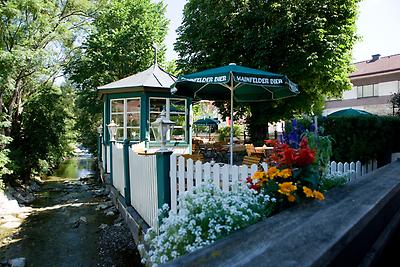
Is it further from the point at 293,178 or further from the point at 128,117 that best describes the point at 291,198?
the point at 128,117

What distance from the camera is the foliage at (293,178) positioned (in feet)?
8.08

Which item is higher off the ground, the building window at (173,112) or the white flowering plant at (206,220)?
the building window at (173,112)

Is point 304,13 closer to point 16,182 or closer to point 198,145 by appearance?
point 198,145

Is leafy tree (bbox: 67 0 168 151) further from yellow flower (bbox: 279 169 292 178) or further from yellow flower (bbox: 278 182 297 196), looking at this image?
yellow flower (bbox: 278 182 297 196)

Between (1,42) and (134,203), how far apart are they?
10005 mm

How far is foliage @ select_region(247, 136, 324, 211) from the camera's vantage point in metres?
2.46

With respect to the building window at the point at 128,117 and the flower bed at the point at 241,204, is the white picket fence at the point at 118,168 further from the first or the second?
the flower bed at the point at 241,204

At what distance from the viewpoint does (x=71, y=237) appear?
687cm

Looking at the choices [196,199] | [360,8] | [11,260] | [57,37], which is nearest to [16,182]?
[57,37]

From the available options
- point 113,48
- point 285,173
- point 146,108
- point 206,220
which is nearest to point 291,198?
point 285,173

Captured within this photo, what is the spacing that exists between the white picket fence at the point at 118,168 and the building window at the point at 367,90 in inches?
935

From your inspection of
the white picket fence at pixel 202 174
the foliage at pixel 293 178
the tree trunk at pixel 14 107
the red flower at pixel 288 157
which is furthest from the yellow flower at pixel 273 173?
the tree trunk at pixel 14 107

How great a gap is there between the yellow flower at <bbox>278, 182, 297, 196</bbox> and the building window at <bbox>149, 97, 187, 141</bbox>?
8.79 metres

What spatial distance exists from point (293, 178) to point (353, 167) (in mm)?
3023
